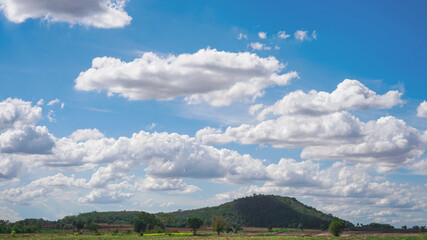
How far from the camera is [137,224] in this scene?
589ft

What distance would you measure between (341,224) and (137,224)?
83544 mm

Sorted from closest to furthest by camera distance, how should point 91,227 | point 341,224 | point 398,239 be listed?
point 398,239 < point 341,224 < point 91,227

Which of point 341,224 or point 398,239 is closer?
point 398,239

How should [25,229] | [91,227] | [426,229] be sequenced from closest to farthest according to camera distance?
[426,229] < [25,229] < [91,227]

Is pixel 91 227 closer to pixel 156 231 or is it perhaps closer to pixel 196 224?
pixel 156 231

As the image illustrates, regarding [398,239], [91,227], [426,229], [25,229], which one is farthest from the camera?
[91,227]

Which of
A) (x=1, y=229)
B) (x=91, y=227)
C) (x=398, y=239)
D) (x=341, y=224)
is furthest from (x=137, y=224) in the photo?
(x=398, y=239)

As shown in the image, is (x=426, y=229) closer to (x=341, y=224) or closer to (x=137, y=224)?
(x=341, y=224)

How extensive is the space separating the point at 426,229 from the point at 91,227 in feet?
433

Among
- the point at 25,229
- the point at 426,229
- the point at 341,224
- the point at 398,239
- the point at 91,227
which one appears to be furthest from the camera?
the point at 91,227

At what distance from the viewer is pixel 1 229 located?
17050 cm

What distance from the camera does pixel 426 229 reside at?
16362 cm

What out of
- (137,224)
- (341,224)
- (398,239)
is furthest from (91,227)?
(398,239)

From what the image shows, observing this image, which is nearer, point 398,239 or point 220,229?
point 398,239
